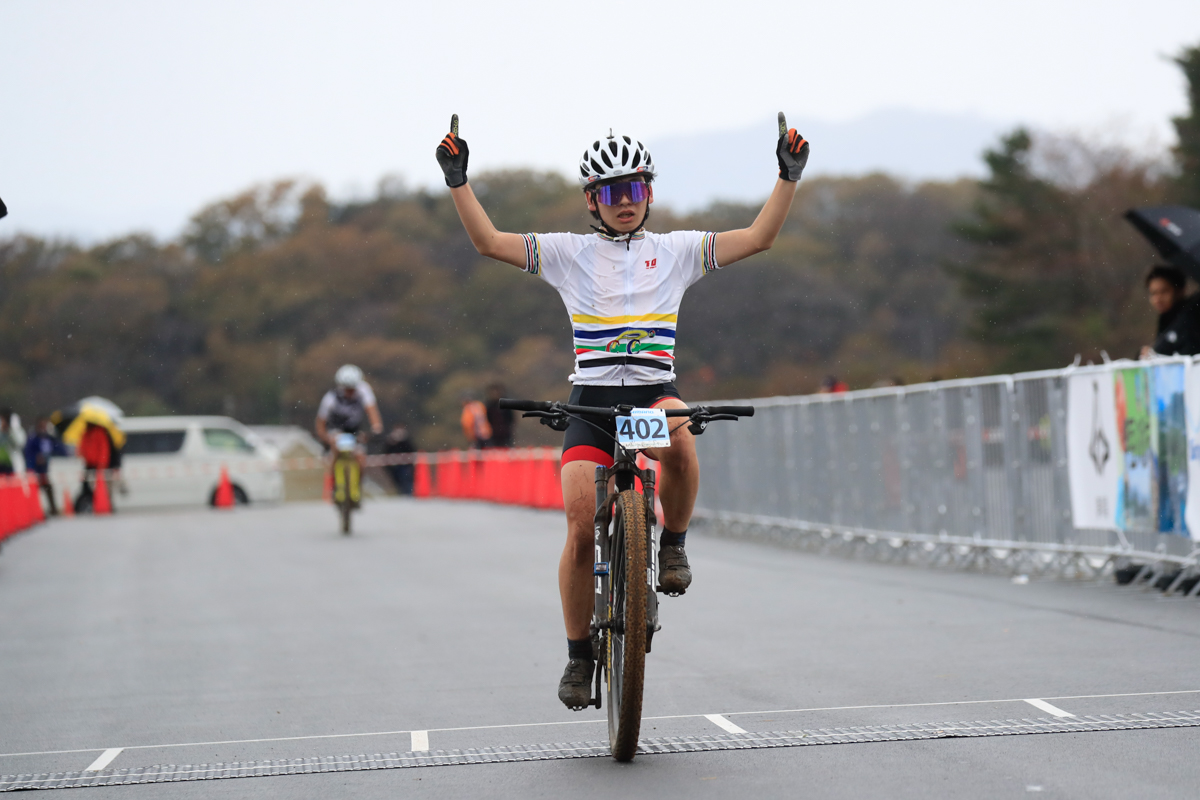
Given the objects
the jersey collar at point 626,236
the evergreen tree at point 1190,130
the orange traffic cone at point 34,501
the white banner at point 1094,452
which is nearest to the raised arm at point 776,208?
the jersey collar at point 626,236

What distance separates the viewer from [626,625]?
5.88m

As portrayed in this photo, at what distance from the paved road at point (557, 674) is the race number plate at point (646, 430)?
1.17m

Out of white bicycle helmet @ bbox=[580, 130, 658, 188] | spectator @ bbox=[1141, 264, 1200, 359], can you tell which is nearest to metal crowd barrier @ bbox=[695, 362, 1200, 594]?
spectator @ bbox=[1141, 264, 1200, 359]

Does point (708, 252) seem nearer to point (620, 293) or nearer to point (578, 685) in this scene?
point (620, 293)

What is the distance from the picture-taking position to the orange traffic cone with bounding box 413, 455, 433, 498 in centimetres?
3581

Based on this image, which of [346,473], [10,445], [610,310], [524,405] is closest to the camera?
[524,405]

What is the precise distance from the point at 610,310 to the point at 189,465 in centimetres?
3012

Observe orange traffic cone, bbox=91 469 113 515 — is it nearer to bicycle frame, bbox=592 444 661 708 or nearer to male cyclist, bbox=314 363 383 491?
male cyclist, bbox=314 363 383 491

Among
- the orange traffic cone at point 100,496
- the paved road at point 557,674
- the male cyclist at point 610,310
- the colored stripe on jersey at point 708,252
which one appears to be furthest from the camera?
the orange traffic cone at point 100,496

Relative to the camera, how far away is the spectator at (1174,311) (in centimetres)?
1187

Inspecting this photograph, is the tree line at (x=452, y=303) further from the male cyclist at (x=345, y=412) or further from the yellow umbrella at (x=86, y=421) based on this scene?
the male cyclist at (x=345, y=412)

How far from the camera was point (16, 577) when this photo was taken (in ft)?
54.3

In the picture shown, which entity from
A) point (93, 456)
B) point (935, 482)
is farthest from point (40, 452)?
point (935, 482)

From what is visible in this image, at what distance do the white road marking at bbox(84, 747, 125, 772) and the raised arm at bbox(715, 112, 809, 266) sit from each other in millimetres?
3114
